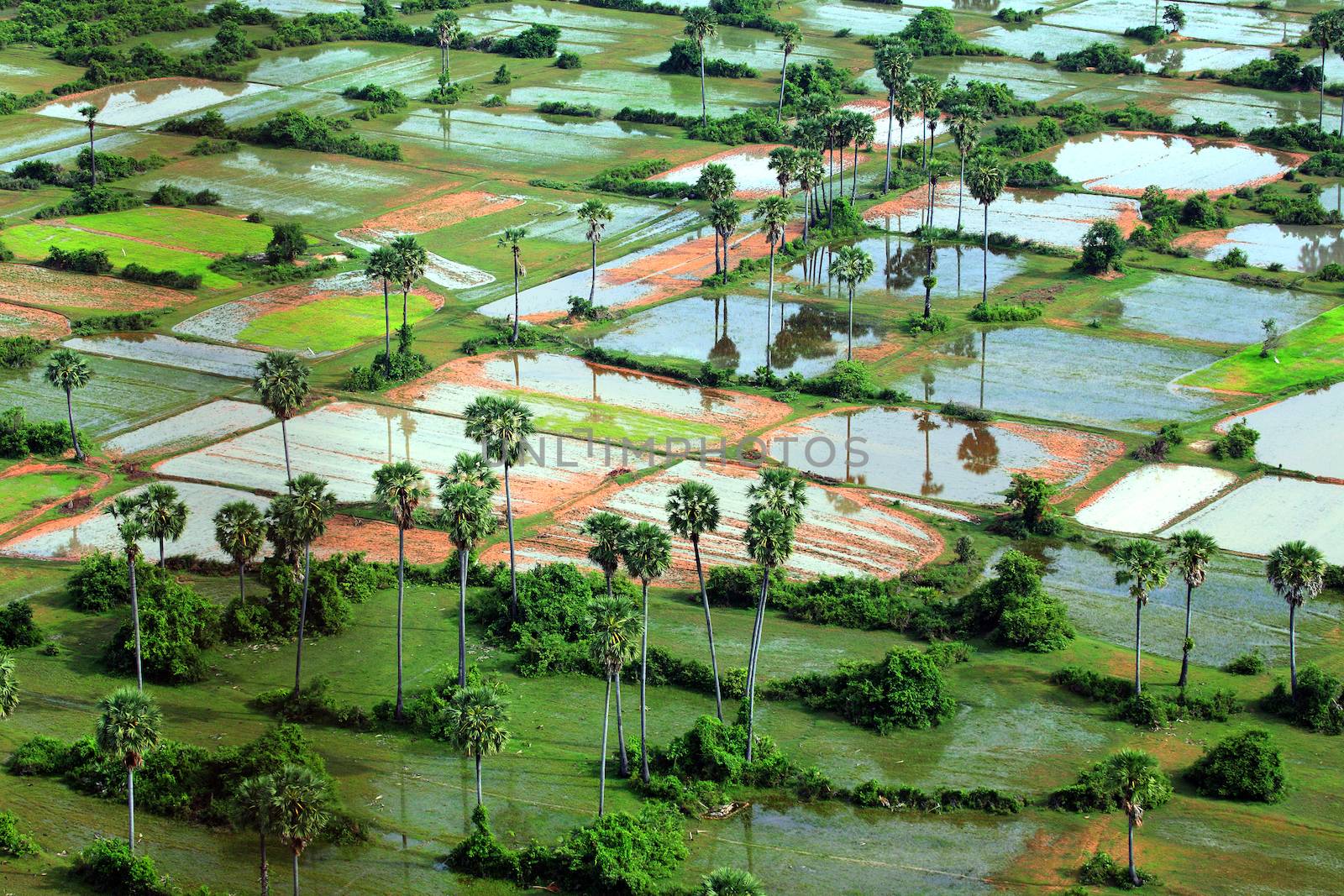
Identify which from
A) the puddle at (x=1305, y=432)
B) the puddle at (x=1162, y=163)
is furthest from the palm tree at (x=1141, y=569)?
the puddle at (x=1162, y=163)

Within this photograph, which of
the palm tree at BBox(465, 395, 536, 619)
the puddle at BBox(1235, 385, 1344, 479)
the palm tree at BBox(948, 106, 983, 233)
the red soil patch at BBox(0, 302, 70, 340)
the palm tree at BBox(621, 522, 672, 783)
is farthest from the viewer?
the palm tree at BBox(948, 106, 983, 233)

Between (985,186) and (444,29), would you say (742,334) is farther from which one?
(444,29)

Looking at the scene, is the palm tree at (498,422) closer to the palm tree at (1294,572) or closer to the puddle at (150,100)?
the palm tree at (1294,572)

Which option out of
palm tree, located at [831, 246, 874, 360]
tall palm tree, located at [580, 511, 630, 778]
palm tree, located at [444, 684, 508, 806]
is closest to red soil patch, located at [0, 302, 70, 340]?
palm tree, located at [831, 246, 874, 360]

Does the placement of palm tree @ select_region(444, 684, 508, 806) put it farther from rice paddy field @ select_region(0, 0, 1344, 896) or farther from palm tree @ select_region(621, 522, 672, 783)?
palm tree @ select_region(621, 522, 672, 783)

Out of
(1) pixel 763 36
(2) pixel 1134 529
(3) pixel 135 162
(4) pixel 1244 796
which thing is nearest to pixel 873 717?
(4) pixel 1244 796

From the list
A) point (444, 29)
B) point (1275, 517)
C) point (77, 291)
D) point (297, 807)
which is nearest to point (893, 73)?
point (444, 29)
